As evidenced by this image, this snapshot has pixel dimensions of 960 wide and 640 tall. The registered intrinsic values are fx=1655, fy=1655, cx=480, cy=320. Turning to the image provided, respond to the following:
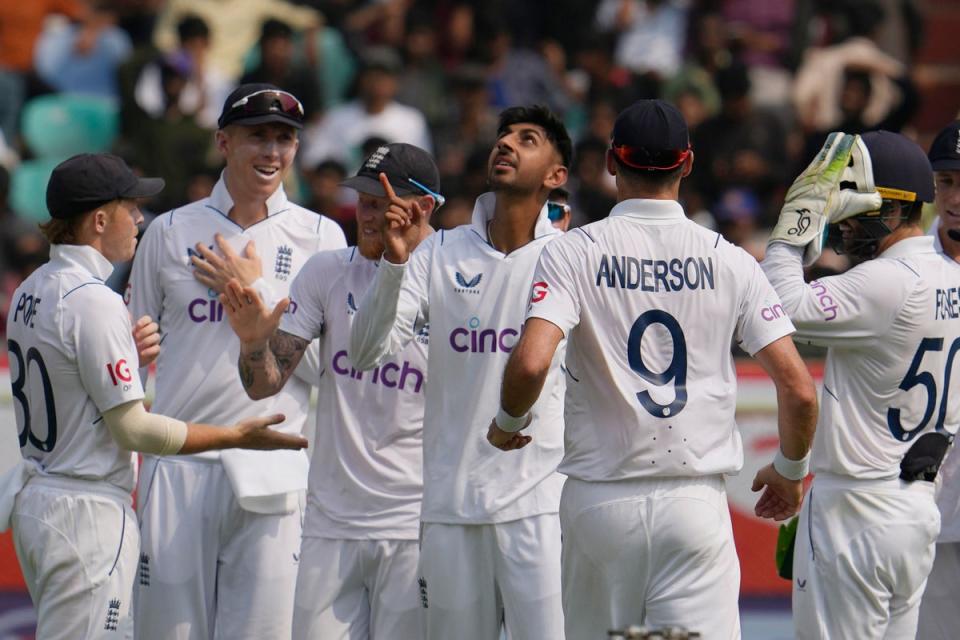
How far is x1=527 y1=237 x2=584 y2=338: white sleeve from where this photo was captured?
608 cm

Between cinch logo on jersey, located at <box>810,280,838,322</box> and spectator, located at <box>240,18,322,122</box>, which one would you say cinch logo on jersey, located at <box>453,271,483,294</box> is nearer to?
cinch logo on jersey, located at <box>810,280,838,322</box>

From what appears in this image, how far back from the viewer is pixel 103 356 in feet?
21.7

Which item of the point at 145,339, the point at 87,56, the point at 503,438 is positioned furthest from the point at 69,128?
the point at 503,438

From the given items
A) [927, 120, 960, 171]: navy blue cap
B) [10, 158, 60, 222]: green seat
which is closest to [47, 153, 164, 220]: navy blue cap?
[927, 120, 960, 171]: navy blue cap

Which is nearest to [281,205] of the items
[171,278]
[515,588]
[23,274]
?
[171,278]

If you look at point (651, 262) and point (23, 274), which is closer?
point (651, 262)

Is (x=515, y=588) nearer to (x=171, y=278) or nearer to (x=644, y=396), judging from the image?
(x=644, y=396)

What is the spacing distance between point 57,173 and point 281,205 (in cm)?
141

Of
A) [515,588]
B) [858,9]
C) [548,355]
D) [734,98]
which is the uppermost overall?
[858,9]

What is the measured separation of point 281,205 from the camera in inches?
314

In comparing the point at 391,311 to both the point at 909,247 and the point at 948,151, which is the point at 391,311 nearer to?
the point at 909,247

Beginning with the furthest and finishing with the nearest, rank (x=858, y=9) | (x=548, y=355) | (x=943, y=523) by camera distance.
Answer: (x=858, y=9)
(x=943, y=523)
(x=548, y=355)

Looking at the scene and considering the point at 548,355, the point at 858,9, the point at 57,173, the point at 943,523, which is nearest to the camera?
the point at 548,355

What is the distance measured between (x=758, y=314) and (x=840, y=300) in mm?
626
